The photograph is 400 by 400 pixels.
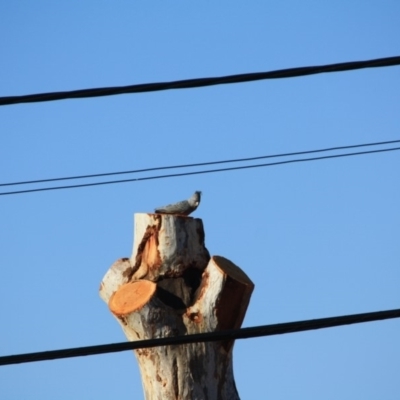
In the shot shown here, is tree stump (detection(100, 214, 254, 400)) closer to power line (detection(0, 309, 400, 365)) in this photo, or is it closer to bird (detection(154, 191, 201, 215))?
bird (detection(154, 191, 201, 215))

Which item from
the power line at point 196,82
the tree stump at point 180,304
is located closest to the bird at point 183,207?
the tree stump at point 180,304

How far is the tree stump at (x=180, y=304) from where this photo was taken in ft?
20.9

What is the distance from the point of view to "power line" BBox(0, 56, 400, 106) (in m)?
4.41

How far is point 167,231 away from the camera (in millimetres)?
6508

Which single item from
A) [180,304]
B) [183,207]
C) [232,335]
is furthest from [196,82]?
[183,207]

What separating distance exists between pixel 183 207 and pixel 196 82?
7.59 ft

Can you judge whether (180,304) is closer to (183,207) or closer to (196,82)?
(183,207)

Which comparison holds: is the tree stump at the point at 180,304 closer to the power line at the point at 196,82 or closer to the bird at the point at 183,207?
the bird at the point at 183,207

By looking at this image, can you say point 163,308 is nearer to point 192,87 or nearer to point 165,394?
point 165,394

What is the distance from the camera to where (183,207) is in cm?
670

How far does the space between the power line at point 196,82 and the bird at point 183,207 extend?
7.23ft

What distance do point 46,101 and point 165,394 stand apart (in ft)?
7.77

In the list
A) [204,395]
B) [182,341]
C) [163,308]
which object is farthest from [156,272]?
[182,341]

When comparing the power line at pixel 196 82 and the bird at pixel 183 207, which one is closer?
the power line at pixel 196 82
